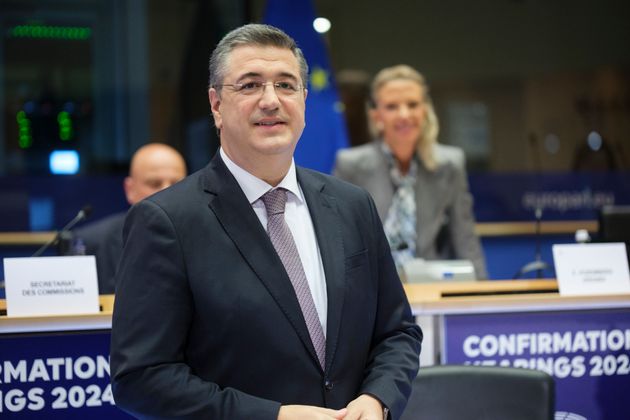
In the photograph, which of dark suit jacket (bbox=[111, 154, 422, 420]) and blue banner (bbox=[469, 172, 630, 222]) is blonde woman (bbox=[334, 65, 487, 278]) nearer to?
dark suit jacket (bbox=[111, 154, 422, 420])

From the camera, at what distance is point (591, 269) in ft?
9.60

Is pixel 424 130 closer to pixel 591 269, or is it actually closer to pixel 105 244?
pixel 591 269

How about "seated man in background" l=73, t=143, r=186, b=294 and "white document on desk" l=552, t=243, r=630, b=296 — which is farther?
"seated man in background" l=73, t=143, r=186, b=294

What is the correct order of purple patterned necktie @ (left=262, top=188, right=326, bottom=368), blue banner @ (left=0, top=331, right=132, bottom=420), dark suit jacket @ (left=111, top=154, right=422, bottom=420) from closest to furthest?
dark suit jacket @ (left=111, top=154, right=422, bottom=420)
purple patterned necktie @ (left=262, top=188, right=326, bottom=368)
blue banner @ (left=0, top=331, right=132, bottom=420)

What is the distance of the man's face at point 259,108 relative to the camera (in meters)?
1.78

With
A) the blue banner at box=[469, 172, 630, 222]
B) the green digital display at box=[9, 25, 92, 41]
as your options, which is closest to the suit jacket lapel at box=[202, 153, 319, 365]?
the green digital display at box=[9, 25, 92, 41]

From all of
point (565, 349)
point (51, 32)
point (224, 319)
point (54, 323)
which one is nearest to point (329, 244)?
point (224, 319)

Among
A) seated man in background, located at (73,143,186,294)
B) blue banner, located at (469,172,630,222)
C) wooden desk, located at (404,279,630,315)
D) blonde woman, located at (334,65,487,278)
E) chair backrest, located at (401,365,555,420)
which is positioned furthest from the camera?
blue banner, located at (469,172,630,222)

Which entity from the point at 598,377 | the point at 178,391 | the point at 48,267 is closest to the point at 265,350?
the point at 178,391

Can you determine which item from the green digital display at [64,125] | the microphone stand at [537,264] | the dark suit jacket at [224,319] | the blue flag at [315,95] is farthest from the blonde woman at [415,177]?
the green digital display at [64,125]

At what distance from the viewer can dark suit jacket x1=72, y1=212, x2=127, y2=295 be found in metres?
3.61

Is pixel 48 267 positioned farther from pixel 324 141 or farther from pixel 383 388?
pixel 324 141

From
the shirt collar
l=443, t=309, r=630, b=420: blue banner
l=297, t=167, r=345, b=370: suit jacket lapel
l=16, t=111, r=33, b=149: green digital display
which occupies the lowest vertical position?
l=443, t=309, r=630, b=420: blue banner

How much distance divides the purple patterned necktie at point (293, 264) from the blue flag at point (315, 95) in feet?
13.1
